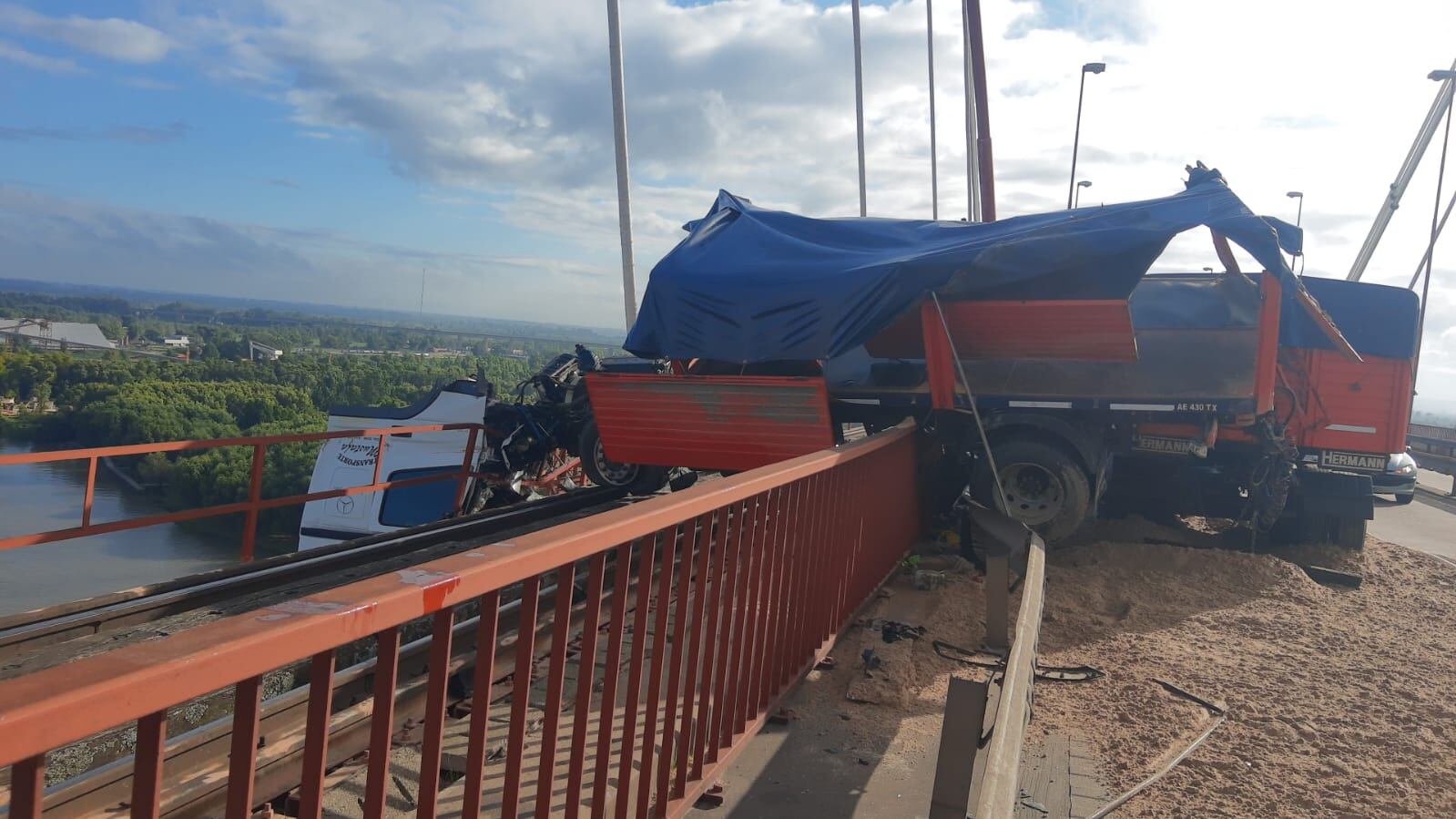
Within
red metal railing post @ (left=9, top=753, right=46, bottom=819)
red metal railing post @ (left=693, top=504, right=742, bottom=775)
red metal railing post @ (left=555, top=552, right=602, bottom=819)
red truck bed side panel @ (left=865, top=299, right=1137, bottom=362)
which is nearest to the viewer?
red metal railing post @ (left=9, top=753, right=46, bottom=819)

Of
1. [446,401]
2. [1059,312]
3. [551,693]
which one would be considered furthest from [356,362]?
[551,693]

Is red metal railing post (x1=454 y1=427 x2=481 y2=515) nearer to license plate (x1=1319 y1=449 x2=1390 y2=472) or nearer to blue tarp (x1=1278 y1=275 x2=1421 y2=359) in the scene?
blue tarp (x1=1278 y1=275 x2=1421 y2=359)

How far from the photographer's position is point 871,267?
8.25 meters

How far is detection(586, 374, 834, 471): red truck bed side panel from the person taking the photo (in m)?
8.30

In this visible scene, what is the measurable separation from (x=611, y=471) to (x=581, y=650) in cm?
799

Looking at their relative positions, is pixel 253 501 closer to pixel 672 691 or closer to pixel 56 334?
pixel 672 691

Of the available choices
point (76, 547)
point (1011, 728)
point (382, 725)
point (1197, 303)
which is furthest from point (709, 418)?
point (76, 547)

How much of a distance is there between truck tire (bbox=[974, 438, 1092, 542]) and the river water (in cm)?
4094

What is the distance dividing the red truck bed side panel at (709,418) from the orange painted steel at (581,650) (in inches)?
103

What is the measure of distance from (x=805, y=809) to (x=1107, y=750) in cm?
147

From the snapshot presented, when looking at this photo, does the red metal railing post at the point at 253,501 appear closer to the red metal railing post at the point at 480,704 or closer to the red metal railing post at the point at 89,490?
the red metal railing post at the point at 89,490

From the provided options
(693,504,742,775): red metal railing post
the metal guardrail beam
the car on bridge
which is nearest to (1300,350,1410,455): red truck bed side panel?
the car on bridge

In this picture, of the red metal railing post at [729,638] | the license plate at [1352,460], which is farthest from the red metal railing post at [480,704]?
the license plate at [1352,460]

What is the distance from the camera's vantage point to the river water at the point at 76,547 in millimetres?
44031
